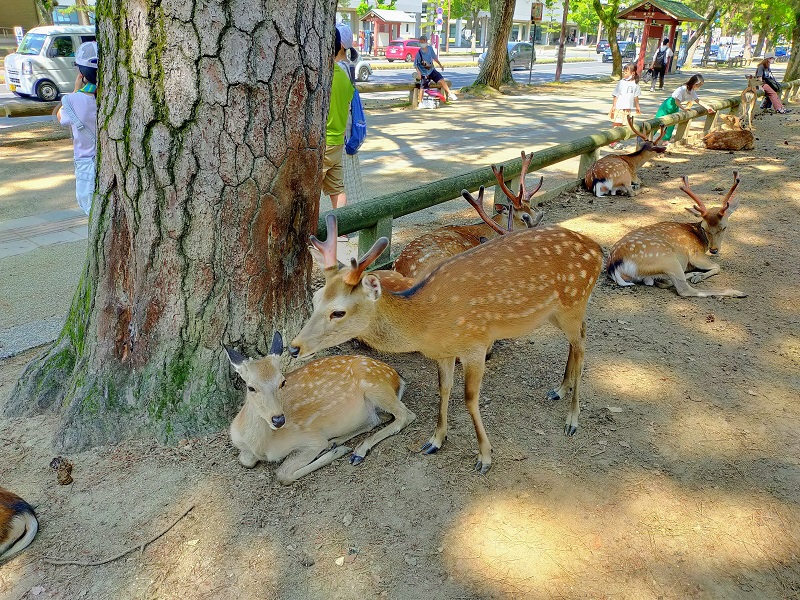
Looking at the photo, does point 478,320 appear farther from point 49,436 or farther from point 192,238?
point 49,436

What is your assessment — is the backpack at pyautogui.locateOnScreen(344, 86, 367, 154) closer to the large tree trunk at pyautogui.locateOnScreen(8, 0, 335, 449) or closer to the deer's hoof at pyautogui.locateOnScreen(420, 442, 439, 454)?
the large tree trunk at pyautogui.locateOnScreen(8, 0, 335, 449)

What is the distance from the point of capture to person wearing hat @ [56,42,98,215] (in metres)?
4.76

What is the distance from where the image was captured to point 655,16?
28359mm

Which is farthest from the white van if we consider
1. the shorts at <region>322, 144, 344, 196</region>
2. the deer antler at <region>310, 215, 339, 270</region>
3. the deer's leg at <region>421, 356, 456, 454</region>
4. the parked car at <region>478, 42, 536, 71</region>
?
the parked car at <region>478, 42, 536, 71</region>

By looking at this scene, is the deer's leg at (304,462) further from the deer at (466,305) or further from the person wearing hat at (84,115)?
the person wearing hat at (84,115)

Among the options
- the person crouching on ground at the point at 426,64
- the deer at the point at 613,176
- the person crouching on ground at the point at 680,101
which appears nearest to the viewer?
the deer at the point at 613,176

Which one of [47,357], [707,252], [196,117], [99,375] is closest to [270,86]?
[196,117]

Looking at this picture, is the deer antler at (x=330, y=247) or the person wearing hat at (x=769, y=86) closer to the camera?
the deer antler at (x=330, y=247)

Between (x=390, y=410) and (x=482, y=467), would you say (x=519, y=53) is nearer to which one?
(x=390, y=410)

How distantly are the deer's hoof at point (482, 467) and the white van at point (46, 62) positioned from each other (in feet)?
53.0

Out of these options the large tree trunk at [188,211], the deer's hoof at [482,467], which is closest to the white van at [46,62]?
the large tree trunk at [188,211]

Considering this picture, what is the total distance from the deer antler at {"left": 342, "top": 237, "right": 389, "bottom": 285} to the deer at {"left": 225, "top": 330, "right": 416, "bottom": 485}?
457 millimetres

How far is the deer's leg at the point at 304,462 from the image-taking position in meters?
3.20

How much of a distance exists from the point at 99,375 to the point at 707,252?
536 cm
